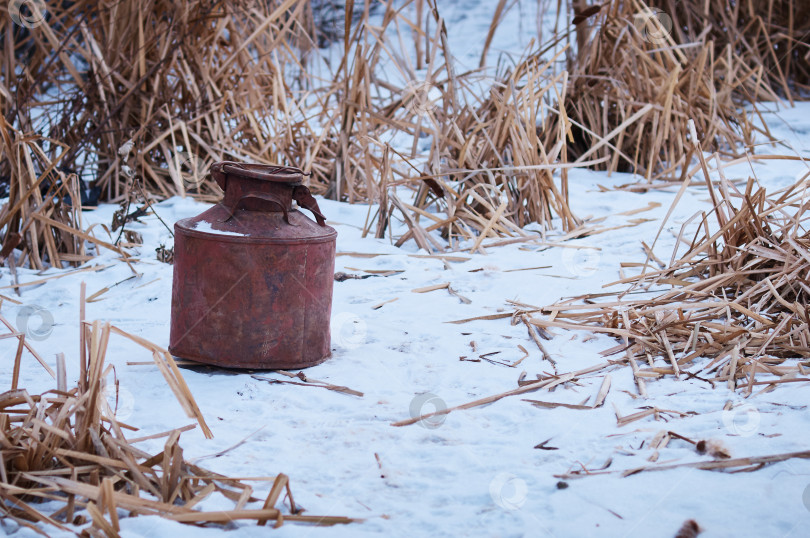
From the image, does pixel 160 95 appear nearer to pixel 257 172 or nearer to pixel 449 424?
pixel 257 172

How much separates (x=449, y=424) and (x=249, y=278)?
717 millimetres

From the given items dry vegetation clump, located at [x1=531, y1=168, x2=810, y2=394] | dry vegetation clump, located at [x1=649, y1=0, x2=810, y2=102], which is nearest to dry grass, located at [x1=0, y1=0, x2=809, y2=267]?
dry vegetation clump, located at [x1=649, y1=0, x2=810, y2=102]

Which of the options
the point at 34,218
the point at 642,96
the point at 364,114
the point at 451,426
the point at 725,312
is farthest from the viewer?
the point at 642,96

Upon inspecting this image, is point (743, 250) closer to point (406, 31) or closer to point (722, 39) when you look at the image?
point (722, 39)

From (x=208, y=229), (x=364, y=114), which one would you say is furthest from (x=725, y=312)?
(x=364, y=114)

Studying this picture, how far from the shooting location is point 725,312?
2336mm

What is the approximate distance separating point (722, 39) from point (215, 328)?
17.7 feet

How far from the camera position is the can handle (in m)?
2.17

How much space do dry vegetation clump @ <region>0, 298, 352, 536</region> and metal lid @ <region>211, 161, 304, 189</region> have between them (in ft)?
2.22

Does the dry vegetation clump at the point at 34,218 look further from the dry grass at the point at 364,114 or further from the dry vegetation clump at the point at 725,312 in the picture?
the dry vegetation clump at the point at 725,312

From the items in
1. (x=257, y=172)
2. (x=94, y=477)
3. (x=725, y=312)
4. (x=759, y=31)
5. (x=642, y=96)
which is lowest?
(x=94, y=477)

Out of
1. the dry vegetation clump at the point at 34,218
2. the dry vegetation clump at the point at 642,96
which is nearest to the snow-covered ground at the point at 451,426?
Result: the dry vegetation clump at the point at 34,218

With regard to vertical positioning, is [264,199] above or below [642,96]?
below

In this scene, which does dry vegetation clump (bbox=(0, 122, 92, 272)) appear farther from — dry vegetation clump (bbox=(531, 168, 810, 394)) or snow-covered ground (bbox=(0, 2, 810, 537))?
dry vegetation clump (bbox=(531, 168, 810, 394))
